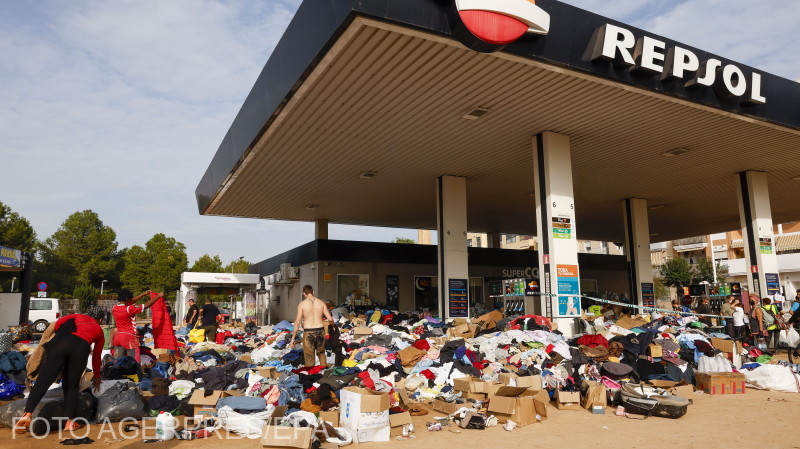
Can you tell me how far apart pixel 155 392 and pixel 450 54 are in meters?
6.81

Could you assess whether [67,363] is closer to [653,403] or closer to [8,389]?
[8,389]

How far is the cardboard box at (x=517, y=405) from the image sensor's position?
6066mm

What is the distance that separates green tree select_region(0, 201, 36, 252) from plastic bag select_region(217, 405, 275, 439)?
58.6m

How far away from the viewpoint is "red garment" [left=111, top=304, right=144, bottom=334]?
8.10 metres

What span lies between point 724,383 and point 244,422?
717 centimetres

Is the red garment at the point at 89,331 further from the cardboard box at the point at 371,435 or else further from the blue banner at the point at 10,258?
the blue banner at the point at 10,258

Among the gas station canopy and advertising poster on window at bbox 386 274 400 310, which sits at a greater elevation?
the gas station canopy

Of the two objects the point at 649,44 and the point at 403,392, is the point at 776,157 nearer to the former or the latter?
the point at 649,44

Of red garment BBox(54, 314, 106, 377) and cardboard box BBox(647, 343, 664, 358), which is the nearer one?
red garment BBox(54, 314, 106, 377)

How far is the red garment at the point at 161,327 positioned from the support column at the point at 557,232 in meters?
8.12

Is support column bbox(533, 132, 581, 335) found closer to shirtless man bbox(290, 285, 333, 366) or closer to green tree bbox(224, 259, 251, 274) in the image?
shirtless man bbox(290, 285, 333, 366)

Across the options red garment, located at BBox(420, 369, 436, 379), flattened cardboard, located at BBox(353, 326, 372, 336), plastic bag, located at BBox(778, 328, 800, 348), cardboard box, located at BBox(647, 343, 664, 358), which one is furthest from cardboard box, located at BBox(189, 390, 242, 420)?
plastic bag, located at BBox(778, 328, 800, 348)

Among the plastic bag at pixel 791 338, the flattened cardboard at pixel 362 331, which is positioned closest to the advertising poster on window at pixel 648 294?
the plastic bag at pixel 791 338

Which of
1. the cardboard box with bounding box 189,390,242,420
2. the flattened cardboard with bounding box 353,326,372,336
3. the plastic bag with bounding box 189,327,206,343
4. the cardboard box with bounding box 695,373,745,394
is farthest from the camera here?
the plastic bag with bounding box 189,327,206,343
